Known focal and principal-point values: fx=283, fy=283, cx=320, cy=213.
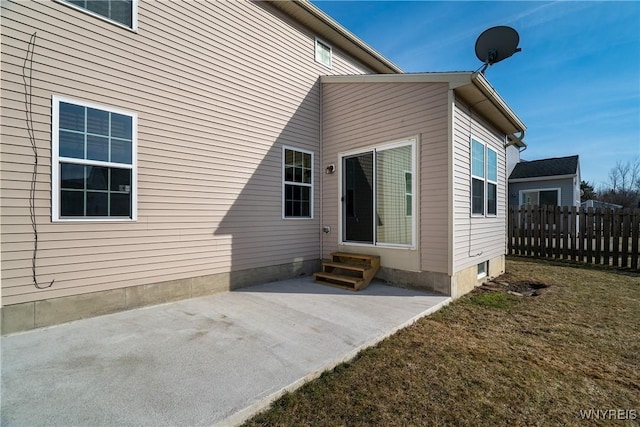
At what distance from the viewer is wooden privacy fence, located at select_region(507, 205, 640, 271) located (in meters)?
7.27

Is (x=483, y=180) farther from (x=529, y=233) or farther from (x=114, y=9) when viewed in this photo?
(x=114, y=9)

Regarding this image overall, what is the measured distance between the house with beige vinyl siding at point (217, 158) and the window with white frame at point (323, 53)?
36mm

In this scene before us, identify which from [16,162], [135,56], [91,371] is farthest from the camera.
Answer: [135,56]

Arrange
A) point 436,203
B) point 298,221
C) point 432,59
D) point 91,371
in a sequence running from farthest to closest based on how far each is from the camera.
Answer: point 432,59
point 298,221
point 436,203
point 91,371

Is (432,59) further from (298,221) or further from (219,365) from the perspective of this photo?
(219,365)

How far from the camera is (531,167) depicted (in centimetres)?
1501

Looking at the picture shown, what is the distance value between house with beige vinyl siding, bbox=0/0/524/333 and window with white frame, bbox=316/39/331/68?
0.04 m

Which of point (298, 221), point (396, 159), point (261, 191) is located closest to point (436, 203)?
point (396, 159)

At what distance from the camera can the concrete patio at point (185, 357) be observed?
6.23ft

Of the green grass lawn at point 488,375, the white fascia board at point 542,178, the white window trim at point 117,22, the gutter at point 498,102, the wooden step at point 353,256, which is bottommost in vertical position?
the green grass lawn at point 488,375

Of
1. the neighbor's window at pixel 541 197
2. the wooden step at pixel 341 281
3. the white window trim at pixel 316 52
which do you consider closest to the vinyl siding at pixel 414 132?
the wooden step at pixel 341 281

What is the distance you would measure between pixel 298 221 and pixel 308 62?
3576 mm

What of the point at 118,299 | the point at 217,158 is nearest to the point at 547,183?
the point at 217,158

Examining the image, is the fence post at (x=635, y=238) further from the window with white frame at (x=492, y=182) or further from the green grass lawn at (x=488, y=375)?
the green grass lawn at (x=488, y=375)
